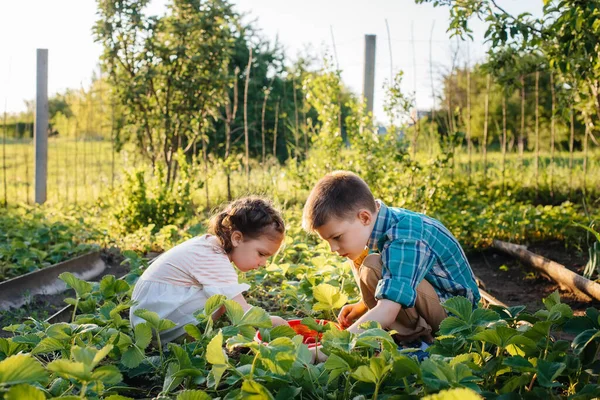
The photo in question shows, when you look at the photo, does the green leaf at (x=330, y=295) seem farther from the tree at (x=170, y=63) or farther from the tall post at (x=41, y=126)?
the tall post at (x=41, y=126)

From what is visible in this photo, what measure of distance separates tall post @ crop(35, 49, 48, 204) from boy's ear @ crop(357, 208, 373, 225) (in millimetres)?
6884

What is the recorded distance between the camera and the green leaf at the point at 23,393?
3.89 feet

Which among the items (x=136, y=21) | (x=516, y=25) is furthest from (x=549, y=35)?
(x=136, y=21)

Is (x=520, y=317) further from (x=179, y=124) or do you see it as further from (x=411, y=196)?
(x=179, y=124)

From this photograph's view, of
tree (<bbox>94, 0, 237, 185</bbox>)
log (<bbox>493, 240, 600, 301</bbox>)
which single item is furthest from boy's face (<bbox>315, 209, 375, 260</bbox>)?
tree (<bbox>94, 0, 237, 185</bbox>)

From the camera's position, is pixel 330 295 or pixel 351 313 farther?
pixel 351 313

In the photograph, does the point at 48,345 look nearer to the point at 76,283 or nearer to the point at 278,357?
the point at 76,283

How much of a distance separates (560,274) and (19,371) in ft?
12.1

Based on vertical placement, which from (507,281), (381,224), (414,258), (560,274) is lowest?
(507,281)

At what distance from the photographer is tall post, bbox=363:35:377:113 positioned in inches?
331

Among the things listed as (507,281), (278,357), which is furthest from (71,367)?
(507,281)

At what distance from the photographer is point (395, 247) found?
2365 mm

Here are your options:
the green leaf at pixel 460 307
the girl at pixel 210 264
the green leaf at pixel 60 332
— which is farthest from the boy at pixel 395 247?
the green leaf at pixel 60 332

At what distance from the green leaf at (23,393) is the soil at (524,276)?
3173 mm
